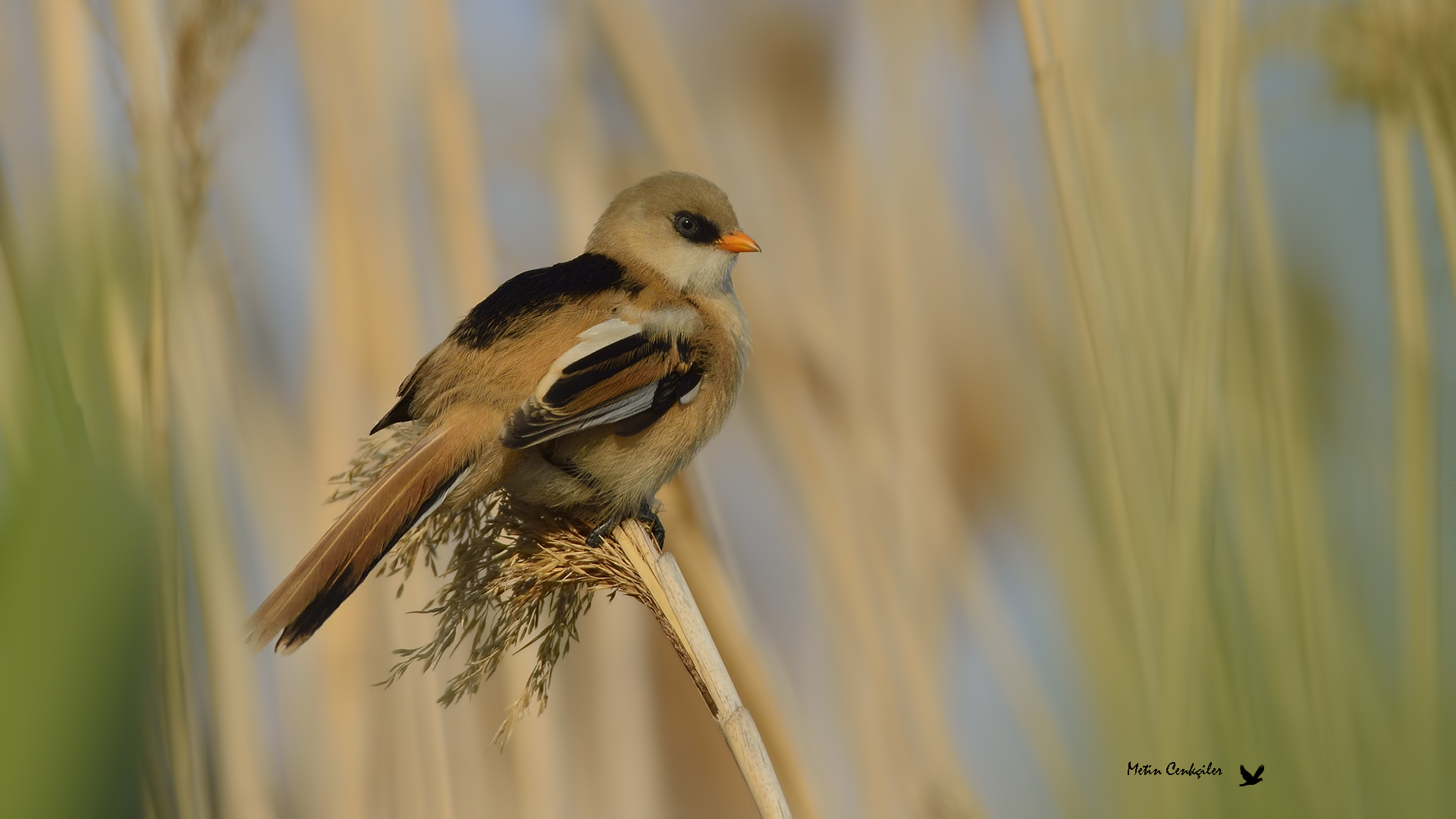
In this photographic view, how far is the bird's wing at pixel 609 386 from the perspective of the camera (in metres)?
1.67

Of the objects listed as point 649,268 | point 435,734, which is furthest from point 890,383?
point 435,734

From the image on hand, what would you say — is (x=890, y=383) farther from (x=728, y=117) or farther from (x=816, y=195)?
(x=728, y=117)

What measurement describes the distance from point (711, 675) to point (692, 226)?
1.10m

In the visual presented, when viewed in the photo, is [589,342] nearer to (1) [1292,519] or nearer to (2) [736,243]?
(2) [736,243]

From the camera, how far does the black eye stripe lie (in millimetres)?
2203

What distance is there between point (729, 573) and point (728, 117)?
111 cm

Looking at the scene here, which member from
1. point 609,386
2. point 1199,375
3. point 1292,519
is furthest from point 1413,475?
point 609,386

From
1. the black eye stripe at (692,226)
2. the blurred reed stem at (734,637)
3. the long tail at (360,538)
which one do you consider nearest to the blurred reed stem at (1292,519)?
the blurred reed stem at (734,637)

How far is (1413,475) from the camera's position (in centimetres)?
184

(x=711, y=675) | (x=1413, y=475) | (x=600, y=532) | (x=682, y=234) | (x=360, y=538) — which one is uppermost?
(x=682, y=234)

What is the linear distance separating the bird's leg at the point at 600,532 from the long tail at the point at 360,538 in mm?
207

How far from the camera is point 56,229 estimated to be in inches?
63.2

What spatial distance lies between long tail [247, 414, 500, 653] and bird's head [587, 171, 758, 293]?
2.19 ft

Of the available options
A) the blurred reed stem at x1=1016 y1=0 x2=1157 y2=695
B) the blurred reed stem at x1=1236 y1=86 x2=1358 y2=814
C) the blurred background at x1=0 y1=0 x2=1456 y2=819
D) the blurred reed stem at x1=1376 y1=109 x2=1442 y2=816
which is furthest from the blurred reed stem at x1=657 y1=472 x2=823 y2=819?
the blurred reed stem at x1=1376 y1=109 x2=1442 y2=816
